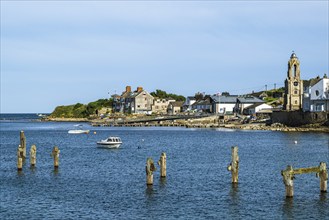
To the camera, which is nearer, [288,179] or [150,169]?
[288,179]

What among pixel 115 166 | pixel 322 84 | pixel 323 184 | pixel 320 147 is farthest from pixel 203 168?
pixel 322 84

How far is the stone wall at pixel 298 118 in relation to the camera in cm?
13388

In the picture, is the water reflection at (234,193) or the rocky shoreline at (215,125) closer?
the water reflection at (234,193)

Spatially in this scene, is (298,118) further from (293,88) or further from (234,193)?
(234,193)

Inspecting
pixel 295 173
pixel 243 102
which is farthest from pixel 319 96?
pixel 295 173

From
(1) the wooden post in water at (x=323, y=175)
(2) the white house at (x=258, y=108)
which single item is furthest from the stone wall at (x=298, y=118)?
(1) the wooden post in water at (x=323, y=175)

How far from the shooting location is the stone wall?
A: 439 feet

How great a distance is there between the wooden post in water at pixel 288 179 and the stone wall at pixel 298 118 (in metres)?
96.9

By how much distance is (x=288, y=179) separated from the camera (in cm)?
3728

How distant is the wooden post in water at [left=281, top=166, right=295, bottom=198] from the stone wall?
3814 inches

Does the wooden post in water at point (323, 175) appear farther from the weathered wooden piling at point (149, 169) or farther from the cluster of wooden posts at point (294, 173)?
the weathered wooden piling at point (149, 169)

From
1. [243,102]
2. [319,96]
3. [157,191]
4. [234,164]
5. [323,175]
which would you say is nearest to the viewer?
[323,175]

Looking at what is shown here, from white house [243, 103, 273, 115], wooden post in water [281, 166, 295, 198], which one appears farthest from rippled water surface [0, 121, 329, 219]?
white house [243, 103, 273, 115]

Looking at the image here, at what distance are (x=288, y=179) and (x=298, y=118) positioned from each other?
108 metres
